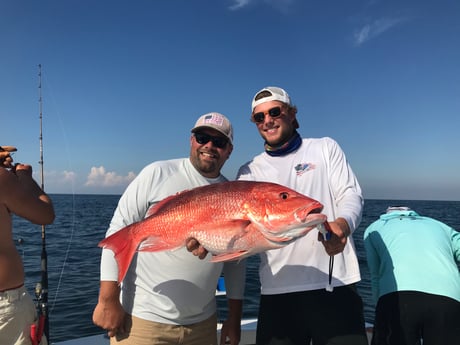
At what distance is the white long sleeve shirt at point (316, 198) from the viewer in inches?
109

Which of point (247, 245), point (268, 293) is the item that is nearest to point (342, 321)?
point (268, 293)

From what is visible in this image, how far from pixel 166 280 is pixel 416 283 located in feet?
8.41

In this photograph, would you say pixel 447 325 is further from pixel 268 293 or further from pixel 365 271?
pixel 365 271

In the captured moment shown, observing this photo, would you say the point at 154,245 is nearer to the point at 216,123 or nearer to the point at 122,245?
the point at 122,245

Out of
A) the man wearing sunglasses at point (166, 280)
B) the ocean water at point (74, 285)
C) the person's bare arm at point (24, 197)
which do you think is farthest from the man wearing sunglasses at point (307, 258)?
the ocean water at point (74, 285)

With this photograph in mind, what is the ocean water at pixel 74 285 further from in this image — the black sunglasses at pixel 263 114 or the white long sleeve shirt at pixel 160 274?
the black sunglasses at pixel 263 114

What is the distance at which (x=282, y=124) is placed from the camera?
3.11m

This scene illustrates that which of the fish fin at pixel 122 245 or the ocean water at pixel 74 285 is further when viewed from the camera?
the ocean water at pixel 74 285

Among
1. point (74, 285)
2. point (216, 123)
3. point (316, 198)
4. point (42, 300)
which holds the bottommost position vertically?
point (74, 285)

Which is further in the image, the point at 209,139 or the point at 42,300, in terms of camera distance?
the point at 42,300

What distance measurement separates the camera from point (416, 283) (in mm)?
3555

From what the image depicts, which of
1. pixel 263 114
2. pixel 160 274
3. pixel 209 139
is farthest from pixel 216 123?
pixel 160 274

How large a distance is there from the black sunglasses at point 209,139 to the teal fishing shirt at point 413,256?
7.49 ft

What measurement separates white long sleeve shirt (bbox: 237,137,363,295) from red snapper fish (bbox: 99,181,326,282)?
0.57m
